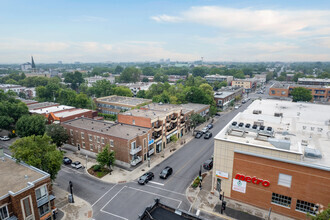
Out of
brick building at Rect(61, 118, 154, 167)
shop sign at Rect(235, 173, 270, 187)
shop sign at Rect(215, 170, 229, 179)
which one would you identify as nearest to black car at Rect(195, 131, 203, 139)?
brick building at Rect(61, 118, 154, 167)

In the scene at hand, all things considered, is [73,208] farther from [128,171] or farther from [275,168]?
[275,168]

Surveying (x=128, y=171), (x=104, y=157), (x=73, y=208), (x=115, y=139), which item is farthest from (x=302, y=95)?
(x=73, y=208)

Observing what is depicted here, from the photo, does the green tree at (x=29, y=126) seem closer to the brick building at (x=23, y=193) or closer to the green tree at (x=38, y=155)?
the green tree at (x=38, y=155)

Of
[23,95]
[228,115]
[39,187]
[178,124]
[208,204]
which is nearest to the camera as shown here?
[39,187]

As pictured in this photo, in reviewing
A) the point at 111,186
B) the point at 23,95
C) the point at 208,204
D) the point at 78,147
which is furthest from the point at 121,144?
the point at 23,95

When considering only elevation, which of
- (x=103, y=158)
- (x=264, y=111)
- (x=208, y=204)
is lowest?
(x=208, y=204)

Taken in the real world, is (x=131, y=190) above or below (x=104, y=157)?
below

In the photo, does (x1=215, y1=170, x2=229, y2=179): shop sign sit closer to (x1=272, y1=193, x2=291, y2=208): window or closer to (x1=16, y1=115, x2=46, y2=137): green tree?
(x1=272, y1=193, x2=291, y2=208): window

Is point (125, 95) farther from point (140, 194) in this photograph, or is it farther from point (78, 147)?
point (140, 194)
